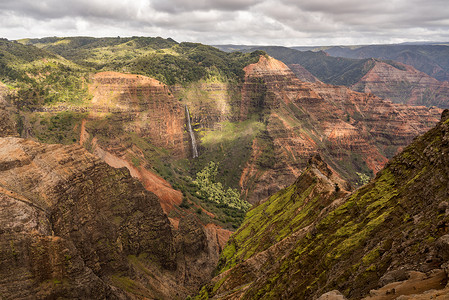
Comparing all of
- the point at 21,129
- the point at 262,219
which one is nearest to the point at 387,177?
the point at 262,219

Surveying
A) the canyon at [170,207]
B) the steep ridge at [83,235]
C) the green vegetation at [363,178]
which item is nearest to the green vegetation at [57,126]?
the canyon at [170,207]

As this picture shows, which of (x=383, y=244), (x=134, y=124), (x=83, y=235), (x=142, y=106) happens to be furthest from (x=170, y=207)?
(x=383, y=244)

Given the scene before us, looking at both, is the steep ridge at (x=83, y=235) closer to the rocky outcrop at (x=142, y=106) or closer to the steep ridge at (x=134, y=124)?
the steep ridge at (x=134, y=124)

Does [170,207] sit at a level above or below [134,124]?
below

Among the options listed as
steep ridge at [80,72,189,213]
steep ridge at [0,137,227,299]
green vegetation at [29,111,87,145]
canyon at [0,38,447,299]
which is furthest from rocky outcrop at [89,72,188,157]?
steep ridge at [0,137,227,299]

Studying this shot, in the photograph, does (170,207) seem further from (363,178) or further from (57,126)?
(363,178)

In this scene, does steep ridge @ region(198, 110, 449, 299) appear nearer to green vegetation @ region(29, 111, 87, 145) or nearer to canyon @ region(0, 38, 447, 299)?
canyon @ region(0, 38, 447, 299)
